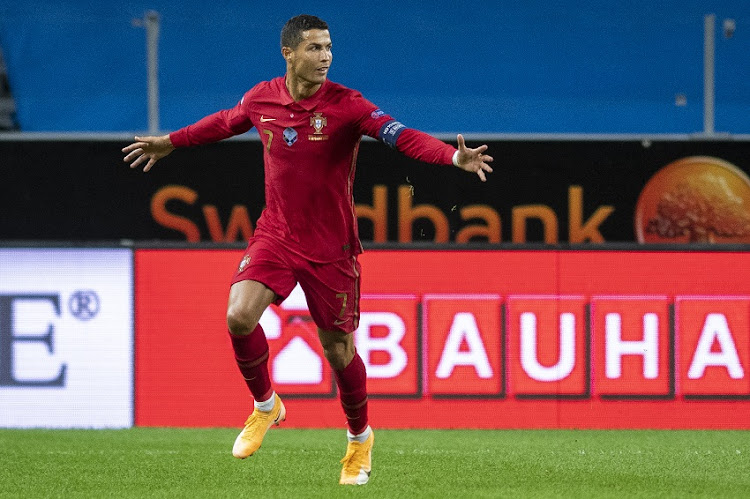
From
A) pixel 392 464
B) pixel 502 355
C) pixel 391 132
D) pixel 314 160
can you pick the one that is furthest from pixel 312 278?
pixel 502 355

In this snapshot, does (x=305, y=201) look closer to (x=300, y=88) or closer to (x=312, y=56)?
(x=300, y=88)

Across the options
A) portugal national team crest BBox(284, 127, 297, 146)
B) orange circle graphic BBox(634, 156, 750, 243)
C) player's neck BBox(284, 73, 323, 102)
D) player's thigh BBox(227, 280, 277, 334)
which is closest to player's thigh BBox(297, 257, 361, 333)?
player's thigh BBox(227, 280, 277, 334)

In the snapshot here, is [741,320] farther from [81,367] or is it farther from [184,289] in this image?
[81,367]

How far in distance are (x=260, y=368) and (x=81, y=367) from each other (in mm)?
2682

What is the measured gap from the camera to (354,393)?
5934 millimetres

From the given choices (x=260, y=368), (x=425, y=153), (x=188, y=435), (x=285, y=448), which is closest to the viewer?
(x=425, y=153)

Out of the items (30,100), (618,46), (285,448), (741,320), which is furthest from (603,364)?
(30,100)

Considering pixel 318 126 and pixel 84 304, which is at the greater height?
pixel 318 126

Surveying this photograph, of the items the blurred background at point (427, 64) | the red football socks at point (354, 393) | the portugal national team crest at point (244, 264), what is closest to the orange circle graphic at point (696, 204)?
the blurred background at point (427, 64)

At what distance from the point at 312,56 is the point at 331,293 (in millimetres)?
964

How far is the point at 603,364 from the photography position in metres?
8.15

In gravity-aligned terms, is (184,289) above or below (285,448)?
above

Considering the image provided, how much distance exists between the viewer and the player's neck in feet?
18.5

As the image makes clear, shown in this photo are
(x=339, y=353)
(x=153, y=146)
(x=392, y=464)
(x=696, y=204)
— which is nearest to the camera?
(x=339, y=353)
